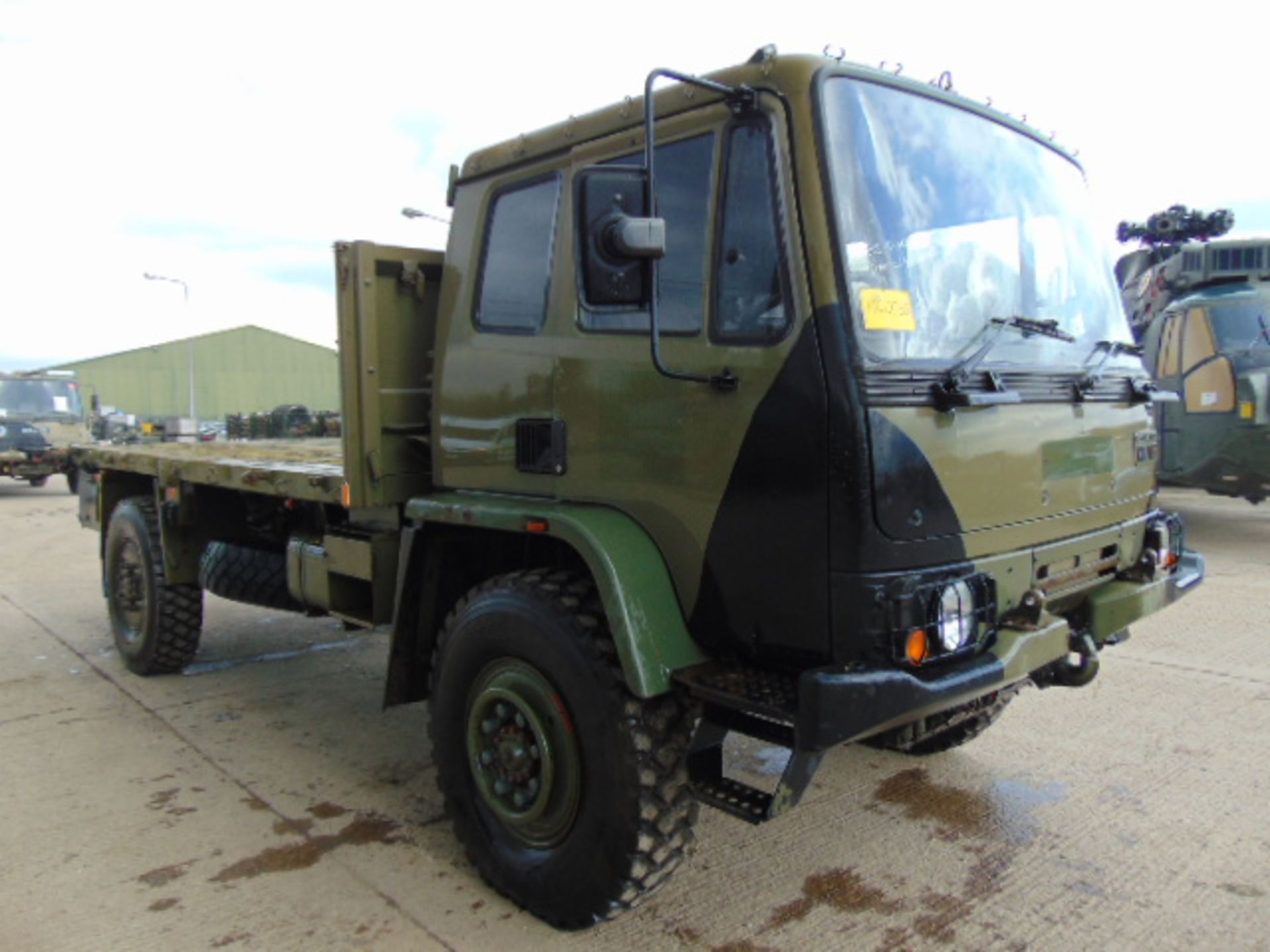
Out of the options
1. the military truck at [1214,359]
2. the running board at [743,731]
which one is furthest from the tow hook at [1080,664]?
the military truck at [1214,359]

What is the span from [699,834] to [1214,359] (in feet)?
29.7

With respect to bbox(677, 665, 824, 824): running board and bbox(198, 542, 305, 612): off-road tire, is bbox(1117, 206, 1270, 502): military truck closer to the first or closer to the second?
bbox(198, 542, 305, 612): off-road tire

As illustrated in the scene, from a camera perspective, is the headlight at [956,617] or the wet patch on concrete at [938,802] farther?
the wet patch on concrete at [938,802]

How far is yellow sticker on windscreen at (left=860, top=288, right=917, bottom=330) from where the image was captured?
2.67m

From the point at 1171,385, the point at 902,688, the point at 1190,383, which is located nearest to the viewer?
the point at 902,688

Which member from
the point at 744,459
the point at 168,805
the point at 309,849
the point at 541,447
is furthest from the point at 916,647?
the point at 168,805

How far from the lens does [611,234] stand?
267cm

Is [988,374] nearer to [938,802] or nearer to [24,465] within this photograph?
[938,802]

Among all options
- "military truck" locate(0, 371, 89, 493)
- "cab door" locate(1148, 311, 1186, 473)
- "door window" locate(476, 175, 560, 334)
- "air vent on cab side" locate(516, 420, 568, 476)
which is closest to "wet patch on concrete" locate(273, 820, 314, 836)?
"air vent on cab side" locate(516, 420, 568, 476)

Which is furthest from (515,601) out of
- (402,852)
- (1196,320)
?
(1196,320)

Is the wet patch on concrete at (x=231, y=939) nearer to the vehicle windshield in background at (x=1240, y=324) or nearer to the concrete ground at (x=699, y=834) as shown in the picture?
the concrete ground at (x=699, y=834)

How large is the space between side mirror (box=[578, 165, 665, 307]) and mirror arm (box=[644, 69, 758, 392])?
0.02 metres

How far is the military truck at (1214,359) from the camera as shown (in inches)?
393

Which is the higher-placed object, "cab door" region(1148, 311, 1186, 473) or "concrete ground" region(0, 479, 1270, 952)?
"cab door" region(1148, 311, 1186, 473)
